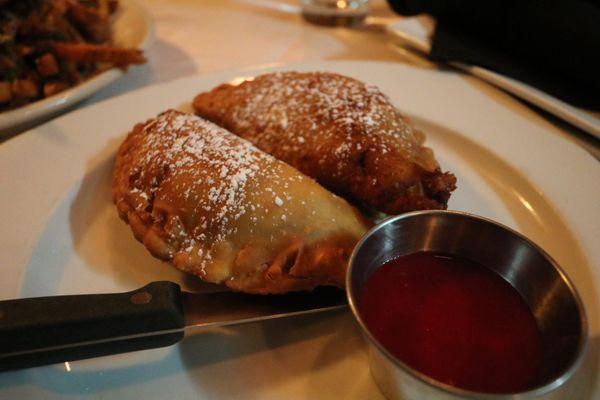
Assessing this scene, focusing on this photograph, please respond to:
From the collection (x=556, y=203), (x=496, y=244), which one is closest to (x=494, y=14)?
(x=556, y=203)

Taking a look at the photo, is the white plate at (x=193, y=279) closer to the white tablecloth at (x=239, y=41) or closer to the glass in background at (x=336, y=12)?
the white tablecloth at (x=239, y=41)

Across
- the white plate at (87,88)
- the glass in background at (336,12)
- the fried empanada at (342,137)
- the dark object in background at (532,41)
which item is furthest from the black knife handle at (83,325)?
the glass in background at (336,12)

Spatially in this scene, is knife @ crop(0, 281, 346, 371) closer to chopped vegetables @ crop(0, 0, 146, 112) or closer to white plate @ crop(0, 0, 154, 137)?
white plate @ crop(0, 0, 154, 137)

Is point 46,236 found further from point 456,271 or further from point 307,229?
point 456,271

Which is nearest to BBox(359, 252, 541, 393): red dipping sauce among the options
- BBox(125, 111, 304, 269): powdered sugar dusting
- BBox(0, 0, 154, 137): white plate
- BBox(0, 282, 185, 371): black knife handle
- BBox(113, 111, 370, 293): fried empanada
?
BBox(113, 111, 370, 293): fried empanada

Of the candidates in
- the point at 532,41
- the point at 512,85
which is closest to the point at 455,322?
the point at 512,85

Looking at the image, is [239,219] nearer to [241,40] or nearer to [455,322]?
[455,322]
